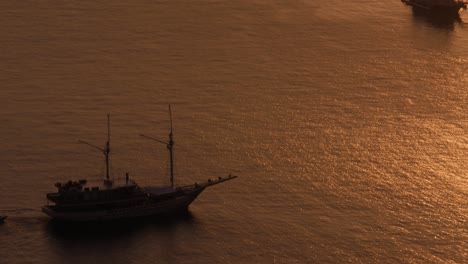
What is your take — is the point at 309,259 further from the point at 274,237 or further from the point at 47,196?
the point at 47,196

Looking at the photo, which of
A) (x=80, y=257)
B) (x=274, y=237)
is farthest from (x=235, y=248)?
(x=80, y=257)

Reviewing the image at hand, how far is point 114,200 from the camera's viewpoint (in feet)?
619

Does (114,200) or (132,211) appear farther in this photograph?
(132,211)

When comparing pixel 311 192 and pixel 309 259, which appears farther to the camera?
pixel 311 192

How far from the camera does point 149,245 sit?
182875 mm

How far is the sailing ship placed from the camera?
187000 mm

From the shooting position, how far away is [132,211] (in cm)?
18938

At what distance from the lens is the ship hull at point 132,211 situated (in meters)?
187

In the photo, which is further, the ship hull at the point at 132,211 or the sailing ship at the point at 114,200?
the ship hull at the point at 132,211

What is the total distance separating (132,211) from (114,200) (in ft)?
8.30

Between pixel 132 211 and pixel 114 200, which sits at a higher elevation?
pixel 114 200

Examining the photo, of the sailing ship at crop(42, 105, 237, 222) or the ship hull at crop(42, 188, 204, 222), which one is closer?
the sailing ship at crop(42, 105, 237, 222)

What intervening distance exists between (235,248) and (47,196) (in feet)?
76.1

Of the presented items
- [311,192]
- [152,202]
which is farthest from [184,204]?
[311,192]
